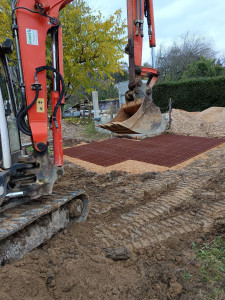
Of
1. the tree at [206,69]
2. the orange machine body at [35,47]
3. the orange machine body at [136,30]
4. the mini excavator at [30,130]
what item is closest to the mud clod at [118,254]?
the mini excavator at [30,130]

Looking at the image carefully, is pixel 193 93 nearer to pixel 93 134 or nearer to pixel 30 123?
pixel 93 134

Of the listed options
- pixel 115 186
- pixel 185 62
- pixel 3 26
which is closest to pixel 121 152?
pixel 115 186

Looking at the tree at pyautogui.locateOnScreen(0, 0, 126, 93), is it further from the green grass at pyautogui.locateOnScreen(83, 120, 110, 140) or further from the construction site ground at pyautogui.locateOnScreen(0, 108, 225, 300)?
the construction site ground at pyautogui.locateOnScreen(0, 108, 225, 300)

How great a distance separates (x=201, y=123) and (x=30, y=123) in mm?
12432

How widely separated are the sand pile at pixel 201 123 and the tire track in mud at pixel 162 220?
8348 millimetres

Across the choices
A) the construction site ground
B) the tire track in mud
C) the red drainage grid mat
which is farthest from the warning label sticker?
the red drainage grid mat

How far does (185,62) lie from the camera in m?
31.5

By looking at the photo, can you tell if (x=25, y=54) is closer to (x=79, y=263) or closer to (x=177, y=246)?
(x=79, y=263)

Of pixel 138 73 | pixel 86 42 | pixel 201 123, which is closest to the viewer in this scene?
pixel 138 73

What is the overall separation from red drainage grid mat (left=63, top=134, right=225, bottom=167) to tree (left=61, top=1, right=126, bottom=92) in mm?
3623

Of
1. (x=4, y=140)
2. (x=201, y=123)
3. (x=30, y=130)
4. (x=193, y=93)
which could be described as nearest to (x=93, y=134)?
(x=201, y=123)

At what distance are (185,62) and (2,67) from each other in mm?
32770

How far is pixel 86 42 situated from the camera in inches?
404

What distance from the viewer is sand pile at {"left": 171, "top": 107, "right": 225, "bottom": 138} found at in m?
12.1
